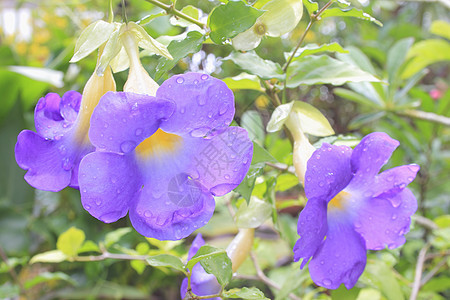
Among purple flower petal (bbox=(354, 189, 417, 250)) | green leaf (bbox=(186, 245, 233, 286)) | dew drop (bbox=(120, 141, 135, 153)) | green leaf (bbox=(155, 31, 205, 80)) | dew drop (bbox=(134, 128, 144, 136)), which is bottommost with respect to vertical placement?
green leaf (bbox=(186, 245, 233, 286))

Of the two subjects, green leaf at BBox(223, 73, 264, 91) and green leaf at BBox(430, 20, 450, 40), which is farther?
green leaf at BBox(430, 20, 450, 40)

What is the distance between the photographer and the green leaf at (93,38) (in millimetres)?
378

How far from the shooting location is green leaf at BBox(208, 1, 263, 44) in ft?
1.28

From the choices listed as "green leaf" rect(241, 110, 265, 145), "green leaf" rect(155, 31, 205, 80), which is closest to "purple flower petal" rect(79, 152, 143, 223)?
"green leaf" rect(155, 31, 205, 80)

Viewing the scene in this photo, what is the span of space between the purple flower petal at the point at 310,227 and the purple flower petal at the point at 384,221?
6 cm

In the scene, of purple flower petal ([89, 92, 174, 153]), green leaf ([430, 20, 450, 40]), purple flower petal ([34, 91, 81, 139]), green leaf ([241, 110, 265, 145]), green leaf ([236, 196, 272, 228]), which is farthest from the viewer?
green leaf ([430, 20, 450, 40])

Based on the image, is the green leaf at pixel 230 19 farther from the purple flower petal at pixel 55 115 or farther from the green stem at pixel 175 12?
the purple flower petal at pixel 55 115

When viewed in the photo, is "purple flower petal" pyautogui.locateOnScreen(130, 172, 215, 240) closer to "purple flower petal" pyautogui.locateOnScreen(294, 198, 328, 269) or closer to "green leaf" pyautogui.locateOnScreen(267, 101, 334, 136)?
"purple flower petal" pyautogui.locateOnScreen(294, 198, 328, 269)

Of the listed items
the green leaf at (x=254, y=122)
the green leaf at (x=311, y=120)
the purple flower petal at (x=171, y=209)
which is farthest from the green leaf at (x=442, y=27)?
the purple flower petal at (x=171, y=209)

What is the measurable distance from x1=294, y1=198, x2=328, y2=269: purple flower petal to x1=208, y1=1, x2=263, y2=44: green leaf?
185mm

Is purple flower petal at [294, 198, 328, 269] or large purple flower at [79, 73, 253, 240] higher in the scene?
large purple flower at [79, 73, 253, 240]

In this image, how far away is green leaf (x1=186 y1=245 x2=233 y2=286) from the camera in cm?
41

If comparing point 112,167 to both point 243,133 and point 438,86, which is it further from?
point 438,86

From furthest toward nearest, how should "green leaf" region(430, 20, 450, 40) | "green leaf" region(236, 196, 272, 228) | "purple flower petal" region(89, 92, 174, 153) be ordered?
"green leaf" region(430, 20, 450, 40) → "green leaf" region(236, 196, 272, 228) → "purple flower petal" region(89, 92, 174, 153)
